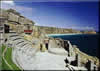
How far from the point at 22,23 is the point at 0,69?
839 centimetres

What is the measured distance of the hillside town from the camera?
6335 millimetres

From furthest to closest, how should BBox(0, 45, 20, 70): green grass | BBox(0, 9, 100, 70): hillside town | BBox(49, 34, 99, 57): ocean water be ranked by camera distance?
1. BBox(49, 34, 99, 57): ocean water
2. BBox(0, 9, 100, 70): hillside town
3. BBox(0, 45, 20, 70): green grass

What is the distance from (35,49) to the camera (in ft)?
31.4

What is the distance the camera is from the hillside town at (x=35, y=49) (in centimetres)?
633

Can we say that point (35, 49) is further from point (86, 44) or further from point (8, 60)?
point (86, 44)

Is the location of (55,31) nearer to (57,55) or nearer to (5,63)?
(57,55)

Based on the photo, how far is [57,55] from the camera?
29.5ft

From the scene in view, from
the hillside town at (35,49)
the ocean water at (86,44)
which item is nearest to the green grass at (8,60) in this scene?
the hillside town at (35,49)

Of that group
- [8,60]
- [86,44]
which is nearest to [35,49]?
[8,60]

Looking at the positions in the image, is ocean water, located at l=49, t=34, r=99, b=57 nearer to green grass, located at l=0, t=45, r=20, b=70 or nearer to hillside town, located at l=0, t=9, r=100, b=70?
hillside town, located at l=0, t=9, r=100, b=70

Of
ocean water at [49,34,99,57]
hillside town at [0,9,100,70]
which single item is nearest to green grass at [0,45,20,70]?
hillside town at [0,9,100,70]

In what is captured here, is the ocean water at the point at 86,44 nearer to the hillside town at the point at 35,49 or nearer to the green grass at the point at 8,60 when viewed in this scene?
the hillside town at the point at 35,49

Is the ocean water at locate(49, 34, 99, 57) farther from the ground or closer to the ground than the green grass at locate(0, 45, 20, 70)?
closer to the ground

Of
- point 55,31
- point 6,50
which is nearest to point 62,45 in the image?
point 6,50
